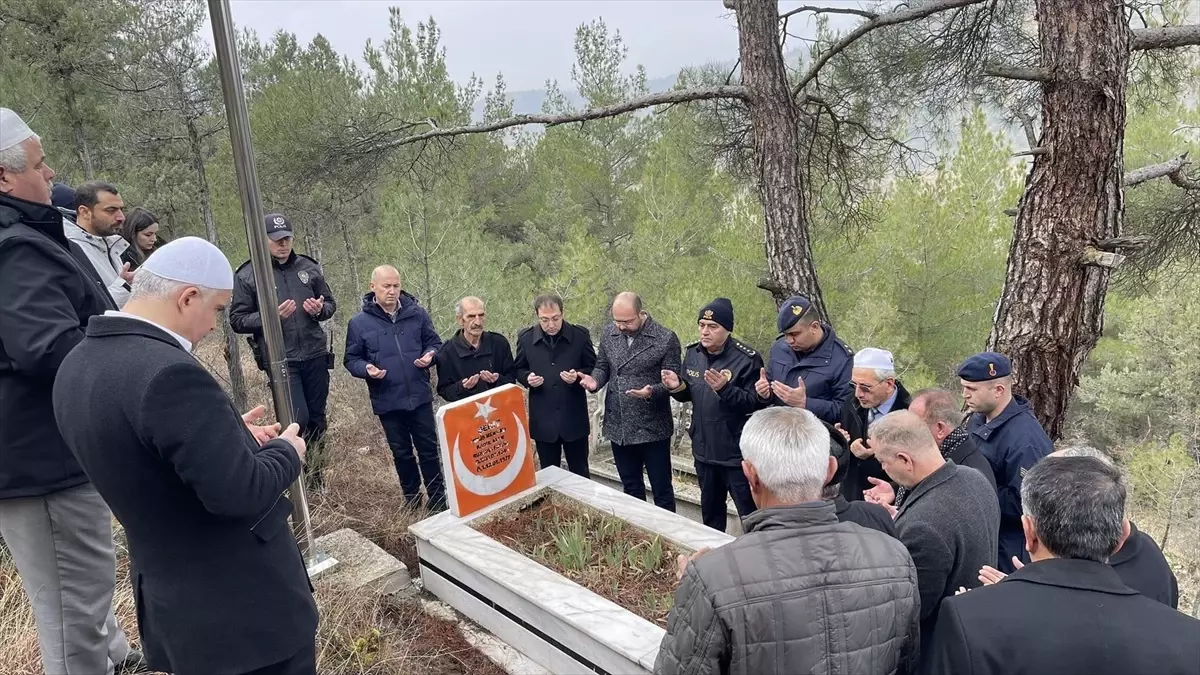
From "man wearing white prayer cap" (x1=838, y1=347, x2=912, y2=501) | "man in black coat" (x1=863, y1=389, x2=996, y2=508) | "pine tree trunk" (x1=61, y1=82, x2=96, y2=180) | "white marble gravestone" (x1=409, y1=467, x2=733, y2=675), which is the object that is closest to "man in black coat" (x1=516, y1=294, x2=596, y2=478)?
"white marble gravestone" (x1=409, y1=467, x2=733, y2=675)

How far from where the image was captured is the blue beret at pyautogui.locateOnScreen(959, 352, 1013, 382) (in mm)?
3004

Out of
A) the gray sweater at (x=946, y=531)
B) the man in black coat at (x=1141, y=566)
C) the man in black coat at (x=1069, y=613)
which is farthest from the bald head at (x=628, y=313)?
the man in black coat at (x=1069, y=613)

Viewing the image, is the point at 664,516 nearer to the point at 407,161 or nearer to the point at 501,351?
the point at 501,351

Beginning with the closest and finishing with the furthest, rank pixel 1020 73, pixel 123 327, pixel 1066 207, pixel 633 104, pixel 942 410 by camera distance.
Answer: pixel 123 327 → pixel 942 410 → pixel 1020 73 → pixel 1066 207 → pixel 633 104

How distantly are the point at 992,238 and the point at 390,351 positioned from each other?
431 inches

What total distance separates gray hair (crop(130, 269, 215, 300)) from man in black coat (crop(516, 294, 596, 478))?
9.28 ft

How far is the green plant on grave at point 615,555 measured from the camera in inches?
135

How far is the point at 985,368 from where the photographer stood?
9.91 feet

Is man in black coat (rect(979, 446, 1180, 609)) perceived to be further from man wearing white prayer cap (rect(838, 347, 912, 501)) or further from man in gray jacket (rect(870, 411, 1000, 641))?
man wearing white prayer cap (rect(838, 347, 912, 501))

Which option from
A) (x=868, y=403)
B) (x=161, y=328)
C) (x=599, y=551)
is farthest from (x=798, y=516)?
(x=599, y=551)

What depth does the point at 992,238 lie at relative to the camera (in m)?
11.8

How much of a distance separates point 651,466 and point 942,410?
2087mm

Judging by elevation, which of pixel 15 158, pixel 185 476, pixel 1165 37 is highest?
pixel 1165 37

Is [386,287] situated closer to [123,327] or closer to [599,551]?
[599,551]
